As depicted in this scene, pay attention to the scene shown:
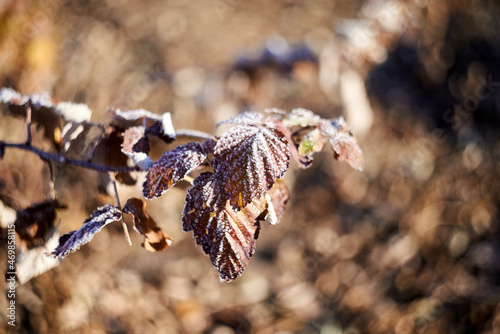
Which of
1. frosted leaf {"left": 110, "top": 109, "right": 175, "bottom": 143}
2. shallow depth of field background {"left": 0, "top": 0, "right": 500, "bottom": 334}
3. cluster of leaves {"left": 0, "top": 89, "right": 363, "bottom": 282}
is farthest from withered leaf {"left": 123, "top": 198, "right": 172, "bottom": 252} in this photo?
shallow depth of field background {"left": 0, "top": 0, "right": 500, "bottom": 334}

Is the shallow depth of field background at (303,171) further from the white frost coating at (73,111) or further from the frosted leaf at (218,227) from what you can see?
the frosted leaf at (218,227)

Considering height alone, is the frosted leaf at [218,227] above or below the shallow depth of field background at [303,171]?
above

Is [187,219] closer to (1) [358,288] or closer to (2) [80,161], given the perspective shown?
(2) [80,161]

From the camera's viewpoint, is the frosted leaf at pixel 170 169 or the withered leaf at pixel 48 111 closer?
the frosted leaf at pixel 170 169

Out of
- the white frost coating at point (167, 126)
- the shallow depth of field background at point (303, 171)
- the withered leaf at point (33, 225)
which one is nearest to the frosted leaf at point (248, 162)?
the white frost coating at point (167, 126)

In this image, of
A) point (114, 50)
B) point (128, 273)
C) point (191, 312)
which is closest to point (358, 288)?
point (191, 312)

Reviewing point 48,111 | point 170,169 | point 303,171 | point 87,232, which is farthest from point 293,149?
point 303,171

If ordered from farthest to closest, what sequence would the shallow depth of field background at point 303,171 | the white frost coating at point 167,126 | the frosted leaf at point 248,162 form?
1. the shallow depth of field background at point 303,171
2. the white frost coating at point 167,126
3. the frosted leaf at point 248,162

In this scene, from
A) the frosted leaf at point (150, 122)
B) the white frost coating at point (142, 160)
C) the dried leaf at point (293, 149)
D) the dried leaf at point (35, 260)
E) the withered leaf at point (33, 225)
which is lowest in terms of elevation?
the dried leaf at point (35, 260)
